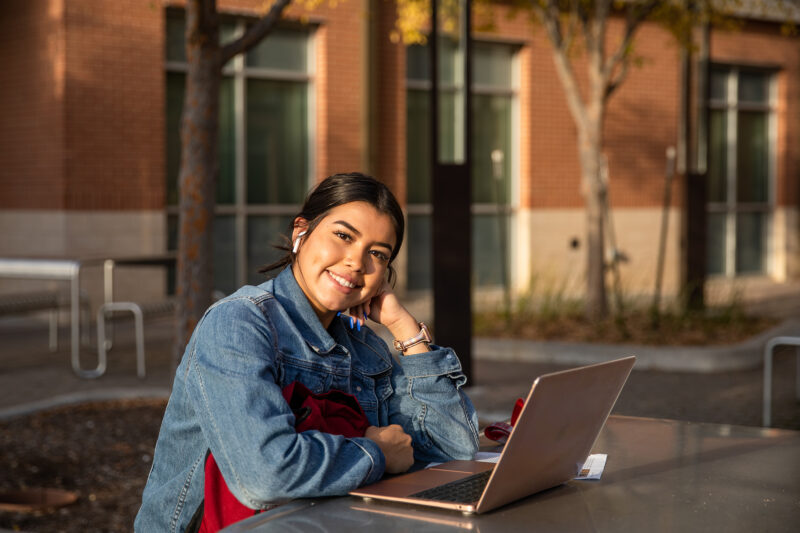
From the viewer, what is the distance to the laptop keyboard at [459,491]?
6.62 ft

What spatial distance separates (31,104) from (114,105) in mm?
973

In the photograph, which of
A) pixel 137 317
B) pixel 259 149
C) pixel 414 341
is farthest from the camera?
pixel 259 149

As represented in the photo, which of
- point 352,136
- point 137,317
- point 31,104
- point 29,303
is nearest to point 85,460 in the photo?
point 137,317

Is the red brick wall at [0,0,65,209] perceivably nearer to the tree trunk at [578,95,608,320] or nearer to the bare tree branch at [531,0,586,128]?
the bare tree branch at [531,0,586,128]

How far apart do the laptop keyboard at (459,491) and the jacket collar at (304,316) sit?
47 centimetres

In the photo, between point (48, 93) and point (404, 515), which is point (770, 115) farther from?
point (404, 515)

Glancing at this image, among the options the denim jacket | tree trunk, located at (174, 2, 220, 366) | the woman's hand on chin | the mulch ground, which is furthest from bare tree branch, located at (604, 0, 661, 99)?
the denim jacket

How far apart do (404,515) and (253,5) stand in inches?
481

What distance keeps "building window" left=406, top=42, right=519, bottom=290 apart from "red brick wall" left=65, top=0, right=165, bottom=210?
3.82 meters

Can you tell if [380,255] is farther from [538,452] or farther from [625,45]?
[625,45]

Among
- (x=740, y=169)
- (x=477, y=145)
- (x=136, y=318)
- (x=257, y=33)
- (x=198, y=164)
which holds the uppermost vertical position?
(x=257, y=33)

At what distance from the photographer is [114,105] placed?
1241 centimetres

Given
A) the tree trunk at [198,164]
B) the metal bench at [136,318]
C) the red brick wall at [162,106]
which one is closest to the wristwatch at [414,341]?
A: the tree trunk at [198,164]

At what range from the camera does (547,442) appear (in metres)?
2.02
